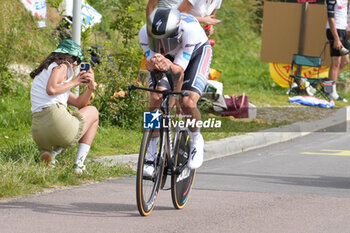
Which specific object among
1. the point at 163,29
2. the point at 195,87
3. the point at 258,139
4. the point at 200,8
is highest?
the point at 163,29

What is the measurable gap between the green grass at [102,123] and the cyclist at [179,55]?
1489mm

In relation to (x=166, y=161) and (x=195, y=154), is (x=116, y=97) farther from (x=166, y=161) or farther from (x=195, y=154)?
(x=166, y=161)

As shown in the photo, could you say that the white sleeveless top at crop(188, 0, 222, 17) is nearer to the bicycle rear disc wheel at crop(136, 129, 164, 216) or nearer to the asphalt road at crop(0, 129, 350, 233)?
the asphalt road at crop(0, 129, 350, 233)

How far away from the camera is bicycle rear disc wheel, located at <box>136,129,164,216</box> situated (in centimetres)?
607

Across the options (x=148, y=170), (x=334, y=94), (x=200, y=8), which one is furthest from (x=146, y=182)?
(x=334, y=94)

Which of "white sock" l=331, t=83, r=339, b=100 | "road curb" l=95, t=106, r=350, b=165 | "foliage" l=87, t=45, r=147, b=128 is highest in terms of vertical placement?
"foliage" l=87, t=45, r=147, b=128

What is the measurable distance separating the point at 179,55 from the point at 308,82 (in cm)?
1110

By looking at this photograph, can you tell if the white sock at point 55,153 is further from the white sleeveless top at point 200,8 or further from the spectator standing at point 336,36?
the spectator standing at point 336,36

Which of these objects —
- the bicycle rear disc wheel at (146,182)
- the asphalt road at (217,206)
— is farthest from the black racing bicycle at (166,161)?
the asphalt road at (217,206)

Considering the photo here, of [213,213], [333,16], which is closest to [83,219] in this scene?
[213,213]

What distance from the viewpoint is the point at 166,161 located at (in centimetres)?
661

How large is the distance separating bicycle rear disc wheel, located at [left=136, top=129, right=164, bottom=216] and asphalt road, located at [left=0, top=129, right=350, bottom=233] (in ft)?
0.38

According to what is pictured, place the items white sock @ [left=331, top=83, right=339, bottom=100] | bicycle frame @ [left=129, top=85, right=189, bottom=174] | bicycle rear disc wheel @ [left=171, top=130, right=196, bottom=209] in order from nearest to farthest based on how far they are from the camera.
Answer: bicycle frame @ [left=129, top=85, right=189, bottom=174], bicycle rear disc wheel @ [left=171, top=130, right=196, bottom=209], white sock @ [left=331, top=83, right=339, bottom=100]

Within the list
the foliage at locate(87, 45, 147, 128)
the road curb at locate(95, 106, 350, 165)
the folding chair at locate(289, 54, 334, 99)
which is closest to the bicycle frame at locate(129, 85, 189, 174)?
the road curb at locate(95, 106, 350, 165)
